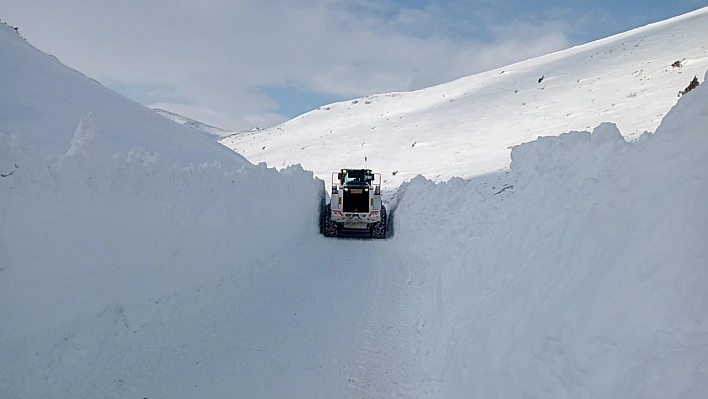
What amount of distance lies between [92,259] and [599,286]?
5874mm

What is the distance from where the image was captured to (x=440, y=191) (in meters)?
15.1

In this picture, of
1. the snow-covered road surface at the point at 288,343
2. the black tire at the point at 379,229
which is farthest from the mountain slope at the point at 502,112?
the snow-covered road surface at the point at 288,343

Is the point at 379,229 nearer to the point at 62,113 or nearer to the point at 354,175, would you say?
the point at 354,175

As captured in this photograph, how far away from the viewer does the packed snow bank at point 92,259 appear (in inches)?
174

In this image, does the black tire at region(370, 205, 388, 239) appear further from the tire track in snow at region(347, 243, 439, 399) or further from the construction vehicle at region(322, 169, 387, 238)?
the tire track in snow at region(347, 243, 439, 399)

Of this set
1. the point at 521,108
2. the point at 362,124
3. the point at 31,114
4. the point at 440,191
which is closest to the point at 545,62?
the point at 521,108

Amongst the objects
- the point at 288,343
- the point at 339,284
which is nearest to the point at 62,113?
the point at 339,284

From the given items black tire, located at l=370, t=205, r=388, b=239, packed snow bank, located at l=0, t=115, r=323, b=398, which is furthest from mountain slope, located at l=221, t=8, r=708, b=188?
packed snow bank, located at l=0, t=115, r=323, b=398

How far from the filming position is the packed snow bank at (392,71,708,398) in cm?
258

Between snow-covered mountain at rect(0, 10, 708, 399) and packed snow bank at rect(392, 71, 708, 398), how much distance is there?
17 millimetres

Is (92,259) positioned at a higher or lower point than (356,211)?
lower

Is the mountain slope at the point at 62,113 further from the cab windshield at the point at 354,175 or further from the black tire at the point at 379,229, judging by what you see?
the black tire at the point at 379,229

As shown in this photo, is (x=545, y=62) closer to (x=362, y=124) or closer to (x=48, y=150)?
(x=362, y=124)

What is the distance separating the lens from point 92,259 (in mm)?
5512
